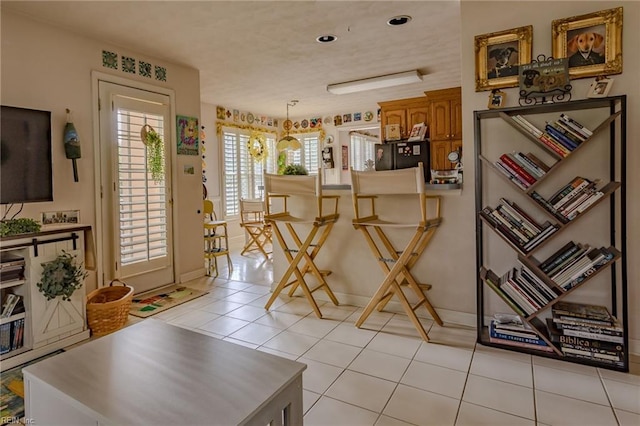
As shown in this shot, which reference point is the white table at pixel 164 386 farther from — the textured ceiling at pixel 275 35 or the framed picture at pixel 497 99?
the textured ceiling at pixel 275 35

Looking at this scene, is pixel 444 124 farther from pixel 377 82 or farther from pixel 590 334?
pixel 590 334

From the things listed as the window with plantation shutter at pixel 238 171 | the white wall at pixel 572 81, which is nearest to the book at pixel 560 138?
the white wall at pixel 572 81

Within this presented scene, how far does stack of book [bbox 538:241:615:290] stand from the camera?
220cm

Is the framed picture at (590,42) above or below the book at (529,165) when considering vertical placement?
above

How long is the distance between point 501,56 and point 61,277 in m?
3.46

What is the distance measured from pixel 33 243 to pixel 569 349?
3540 millimetres

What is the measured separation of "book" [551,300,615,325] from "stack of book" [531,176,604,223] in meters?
0.60

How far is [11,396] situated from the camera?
79.0 inches

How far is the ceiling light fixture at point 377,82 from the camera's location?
4.70 m

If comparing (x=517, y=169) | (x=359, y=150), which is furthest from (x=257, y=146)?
(x=517, y=169)

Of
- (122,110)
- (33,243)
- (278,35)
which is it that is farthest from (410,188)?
(122,110)

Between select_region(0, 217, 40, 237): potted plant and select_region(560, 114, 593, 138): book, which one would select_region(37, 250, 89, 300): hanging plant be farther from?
select_region(560, 114, 593, 138): book

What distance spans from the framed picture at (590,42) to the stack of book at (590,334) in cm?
153

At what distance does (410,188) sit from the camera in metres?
2.61
